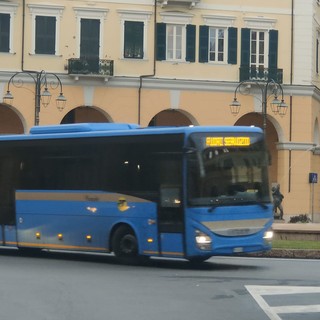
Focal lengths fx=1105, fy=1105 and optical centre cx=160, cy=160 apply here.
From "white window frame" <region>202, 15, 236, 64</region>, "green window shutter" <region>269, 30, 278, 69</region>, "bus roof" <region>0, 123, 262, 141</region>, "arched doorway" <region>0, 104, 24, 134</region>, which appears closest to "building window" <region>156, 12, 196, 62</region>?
"white window frame" <region>202, 15, 236, 64</region>

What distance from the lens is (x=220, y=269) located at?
898 inches

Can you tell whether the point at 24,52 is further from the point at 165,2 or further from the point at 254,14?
the point at 254,14

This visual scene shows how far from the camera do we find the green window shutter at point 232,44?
53.5 meters

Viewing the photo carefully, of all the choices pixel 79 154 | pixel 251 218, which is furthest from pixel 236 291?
pixel 79 154

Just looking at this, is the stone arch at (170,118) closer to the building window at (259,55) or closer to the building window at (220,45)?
the building window at (220,45)

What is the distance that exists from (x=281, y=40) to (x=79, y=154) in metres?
31.4

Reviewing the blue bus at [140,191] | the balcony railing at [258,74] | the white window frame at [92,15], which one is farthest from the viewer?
the balcony railing at [258,74]

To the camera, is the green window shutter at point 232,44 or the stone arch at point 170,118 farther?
the stone arch at point 170,118

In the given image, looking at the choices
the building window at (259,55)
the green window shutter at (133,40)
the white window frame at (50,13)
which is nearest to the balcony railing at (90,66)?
the white window frame at (50,13)

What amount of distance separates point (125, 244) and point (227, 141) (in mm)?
3255

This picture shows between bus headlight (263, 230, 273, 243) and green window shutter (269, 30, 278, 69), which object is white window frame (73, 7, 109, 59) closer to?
green window shutter (269, 30, 278, 69)

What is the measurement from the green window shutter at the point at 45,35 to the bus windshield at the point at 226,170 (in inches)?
1185

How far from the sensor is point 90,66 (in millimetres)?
51812

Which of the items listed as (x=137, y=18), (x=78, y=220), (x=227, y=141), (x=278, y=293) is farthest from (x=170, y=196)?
(x=137, y=18)
